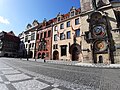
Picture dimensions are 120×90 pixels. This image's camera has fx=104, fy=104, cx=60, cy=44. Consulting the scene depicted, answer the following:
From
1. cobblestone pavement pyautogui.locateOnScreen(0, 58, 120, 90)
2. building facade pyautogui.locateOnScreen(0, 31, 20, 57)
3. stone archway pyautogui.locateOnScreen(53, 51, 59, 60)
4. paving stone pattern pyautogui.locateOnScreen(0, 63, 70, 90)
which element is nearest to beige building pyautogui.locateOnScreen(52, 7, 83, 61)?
stone archway pyautogui.locateOnScreen(53, 51, 59, 60)

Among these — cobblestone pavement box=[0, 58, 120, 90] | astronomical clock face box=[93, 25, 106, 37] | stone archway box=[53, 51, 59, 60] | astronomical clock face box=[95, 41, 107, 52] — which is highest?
astronomical clock face box=[93, 25, 106, 37]

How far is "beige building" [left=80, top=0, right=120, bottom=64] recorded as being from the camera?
21.3 metres

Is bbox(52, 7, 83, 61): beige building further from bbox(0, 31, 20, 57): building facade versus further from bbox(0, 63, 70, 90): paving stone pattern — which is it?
bbox(0, 31, 20, 57): building facade

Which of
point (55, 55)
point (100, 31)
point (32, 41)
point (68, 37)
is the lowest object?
point (55, 55)

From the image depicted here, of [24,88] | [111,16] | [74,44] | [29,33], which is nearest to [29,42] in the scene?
[29,33]

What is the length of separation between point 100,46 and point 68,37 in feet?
31.3

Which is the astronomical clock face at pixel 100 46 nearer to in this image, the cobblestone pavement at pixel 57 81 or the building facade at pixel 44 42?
the cobblestone pavement at pixel 57 81

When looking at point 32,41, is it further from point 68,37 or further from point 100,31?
point 100,31

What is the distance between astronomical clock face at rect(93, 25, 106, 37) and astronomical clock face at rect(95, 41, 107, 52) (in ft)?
5.30

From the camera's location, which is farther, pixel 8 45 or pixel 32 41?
pixel 8 45

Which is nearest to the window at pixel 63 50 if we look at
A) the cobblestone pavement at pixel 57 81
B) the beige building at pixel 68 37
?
the beige building at pixel 68 37

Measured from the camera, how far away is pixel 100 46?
22.6 meters

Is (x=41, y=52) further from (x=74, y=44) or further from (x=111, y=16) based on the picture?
(x=111, y=16)

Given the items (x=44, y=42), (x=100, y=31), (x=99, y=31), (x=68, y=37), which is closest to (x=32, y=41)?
(x=44, y=42)
